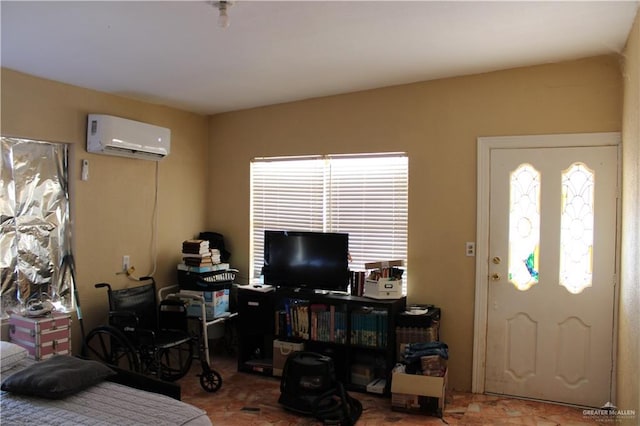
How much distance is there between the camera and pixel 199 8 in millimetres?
2447

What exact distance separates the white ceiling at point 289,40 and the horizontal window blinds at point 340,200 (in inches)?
29.6

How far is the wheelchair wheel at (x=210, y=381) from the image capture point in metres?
3.81

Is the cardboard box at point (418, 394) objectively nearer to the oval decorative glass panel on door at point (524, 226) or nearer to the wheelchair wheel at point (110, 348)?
the oval decorative glass panel on door at point (524, 226)

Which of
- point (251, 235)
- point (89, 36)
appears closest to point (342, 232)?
point (251, 235)

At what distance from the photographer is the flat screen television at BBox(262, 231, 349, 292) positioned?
4031 millimetres

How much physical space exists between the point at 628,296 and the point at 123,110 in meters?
3.94

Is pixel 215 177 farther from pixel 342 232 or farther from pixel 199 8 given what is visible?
pixel 199 8

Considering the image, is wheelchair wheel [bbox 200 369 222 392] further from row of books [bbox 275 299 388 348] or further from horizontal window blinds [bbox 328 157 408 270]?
horizontal window blinds [bbox 328 157 408 270]

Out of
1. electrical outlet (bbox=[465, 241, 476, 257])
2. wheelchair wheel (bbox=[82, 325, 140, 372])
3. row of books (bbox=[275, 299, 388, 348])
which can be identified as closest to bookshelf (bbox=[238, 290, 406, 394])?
row of books (bbox=[275, 299, 388, 348])

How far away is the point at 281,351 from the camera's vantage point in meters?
4.12

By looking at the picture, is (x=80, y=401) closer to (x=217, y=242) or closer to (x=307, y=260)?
(x=307, y=260)

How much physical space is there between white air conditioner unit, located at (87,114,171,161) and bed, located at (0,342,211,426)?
185 cm

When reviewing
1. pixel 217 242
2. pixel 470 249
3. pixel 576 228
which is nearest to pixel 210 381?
pixel 217 242

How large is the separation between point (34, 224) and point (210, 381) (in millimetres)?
1766
